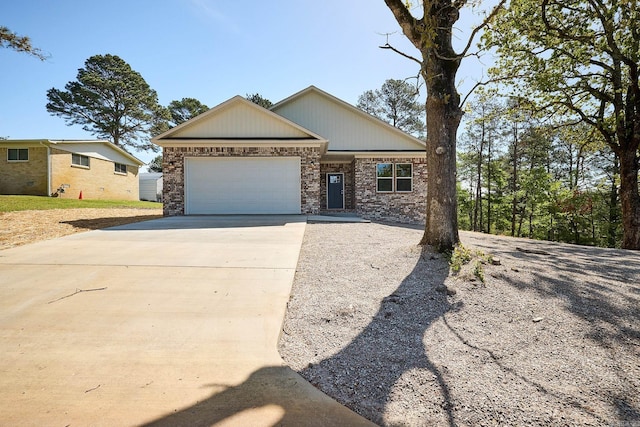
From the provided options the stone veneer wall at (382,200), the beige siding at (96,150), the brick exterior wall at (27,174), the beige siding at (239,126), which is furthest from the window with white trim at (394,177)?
the brick exterior wall at (27,174)

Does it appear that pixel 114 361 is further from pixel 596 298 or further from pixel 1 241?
pixel 1 241

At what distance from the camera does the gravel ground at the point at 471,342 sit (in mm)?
2021

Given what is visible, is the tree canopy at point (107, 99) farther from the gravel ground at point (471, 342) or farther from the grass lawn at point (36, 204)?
the gravel ground at point (471, 342)

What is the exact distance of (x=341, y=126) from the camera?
51.5 feet

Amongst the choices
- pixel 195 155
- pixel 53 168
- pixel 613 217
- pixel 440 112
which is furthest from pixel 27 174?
pixel 613 217

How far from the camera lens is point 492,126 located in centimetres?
2641

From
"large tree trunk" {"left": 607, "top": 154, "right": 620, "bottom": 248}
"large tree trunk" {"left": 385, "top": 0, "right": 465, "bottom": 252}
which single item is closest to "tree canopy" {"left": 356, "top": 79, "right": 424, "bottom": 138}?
"large tree trunk" {"left": 607, "top": 154, "right": 620, "bottom": 248}

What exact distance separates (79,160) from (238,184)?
15791mm

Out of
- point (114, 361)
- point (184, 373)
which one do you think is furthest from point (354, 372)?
point (114, 361)

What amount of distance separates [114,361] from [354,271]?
3098 mm

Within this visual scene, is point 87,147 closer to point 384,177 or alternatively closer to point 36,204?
point 36,204

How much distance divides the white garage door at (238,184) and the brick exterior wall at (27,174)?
13581 millimetres

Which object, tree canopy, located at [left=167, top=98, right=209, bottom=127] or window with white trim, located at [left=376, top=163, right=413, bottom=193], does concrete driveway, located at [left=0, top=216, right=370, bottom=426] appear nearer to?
window with white trim, located at [left=376, top=163, right=413, bottom=193]

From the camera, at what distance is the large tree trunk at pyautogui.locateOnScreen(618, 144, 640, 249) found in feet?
33.2
